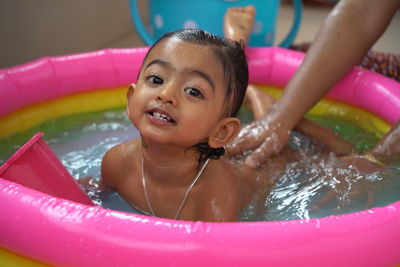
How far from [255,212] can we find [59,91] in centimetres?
88

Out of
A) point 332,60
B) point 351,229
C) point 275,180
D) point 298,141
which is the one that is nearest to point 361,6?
point 332,60

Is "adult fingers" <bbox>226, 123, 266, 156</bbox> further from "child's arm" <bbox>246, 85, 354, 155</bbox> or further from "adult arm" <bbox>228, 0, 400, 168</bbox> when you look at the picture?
"child's arm" <bbox>246, 85, 354, 155</bbox>

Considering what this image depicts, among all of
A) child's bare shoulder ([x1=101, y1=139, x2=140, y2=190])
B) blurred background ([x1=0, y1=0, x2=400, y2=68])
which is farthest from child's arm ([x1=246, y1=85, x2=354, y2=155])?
blurred background ([x1=0, y1=0, x2=400, y2=68])

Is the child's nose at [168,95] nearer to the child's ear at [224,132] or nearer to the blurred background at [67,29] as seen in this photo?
the child's ear at [224,132]

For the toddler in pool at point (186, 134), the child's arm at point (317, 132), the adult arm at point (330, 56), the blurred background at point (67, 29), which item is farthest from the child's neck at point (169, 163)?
the blurred background at point (67, 29)

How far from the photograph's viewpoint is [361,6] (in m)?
1.69

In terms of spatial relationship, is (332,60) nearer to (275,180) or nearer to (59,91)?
(275,180)

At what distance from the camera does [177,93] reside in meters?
0.98

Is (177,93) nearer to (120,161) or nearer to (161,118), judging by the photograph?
(161,118)

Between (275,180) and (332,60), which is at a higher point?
(332,60)

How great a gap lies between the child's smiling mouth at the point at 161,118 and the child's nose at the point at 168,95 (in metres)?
0.03

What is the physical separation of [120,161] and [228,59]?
15.7 inches

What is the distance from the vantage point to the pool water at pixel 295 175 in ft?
4.34

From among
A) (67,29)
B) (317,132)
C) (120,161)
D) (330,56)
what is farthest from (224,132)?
(67,29)
